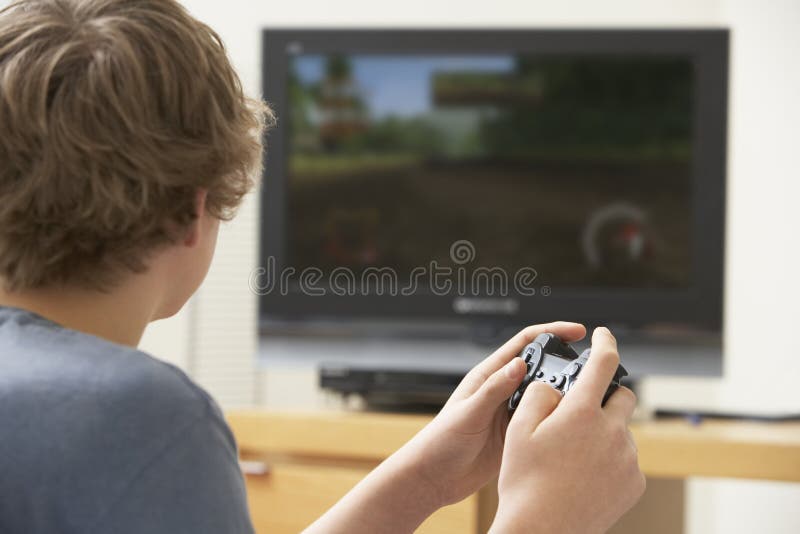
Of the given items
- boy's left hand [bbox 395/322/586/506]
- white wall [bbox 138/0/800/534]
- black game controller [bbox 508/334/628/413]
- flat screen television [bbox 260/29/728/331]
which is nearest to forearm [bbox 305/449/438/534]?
boy's left hand [bbox 395/322/586/506]

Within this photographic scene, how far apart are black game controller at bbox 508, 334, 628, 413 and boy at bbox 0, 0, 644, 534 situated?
12 mm

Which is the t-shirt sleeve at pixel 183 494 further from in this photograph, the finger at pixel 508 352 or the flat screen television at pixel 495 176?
the flat screen television at pixel 495 176

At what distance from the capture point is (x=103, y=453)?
546 mm

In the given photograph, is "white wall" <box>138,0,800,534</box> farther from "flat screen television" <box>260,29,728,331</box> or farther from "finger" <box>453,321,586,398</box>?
"finger" <box>453,321,586,398</box>

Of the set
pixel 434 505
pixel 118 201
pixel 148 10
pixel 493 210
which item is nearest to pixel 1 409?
pixel 118 201

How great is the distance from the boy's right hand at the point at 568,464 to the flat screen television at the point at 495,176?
1.36 meters

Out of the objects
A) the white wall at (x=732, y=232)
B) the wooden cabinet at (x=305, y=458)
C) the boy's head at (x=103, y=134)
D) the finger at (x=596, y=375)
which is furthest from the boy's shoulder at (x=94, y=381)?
the white wall at (x=732, y=232)

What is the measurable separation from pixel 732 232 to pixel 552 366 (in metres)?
1.62

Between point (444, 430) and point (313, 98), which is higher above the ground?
point (313, 98)

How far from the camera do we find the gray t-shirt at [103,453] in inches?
21.4

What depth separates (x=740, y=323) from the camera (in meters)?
2.27

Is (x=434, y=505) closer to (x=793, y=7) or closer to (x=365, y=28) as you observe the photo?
(x=365, y=28)

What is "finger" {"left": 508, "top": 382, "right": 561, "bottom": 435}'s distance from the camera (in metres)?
0.67

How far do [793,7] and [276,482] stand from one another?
1.41 metres
